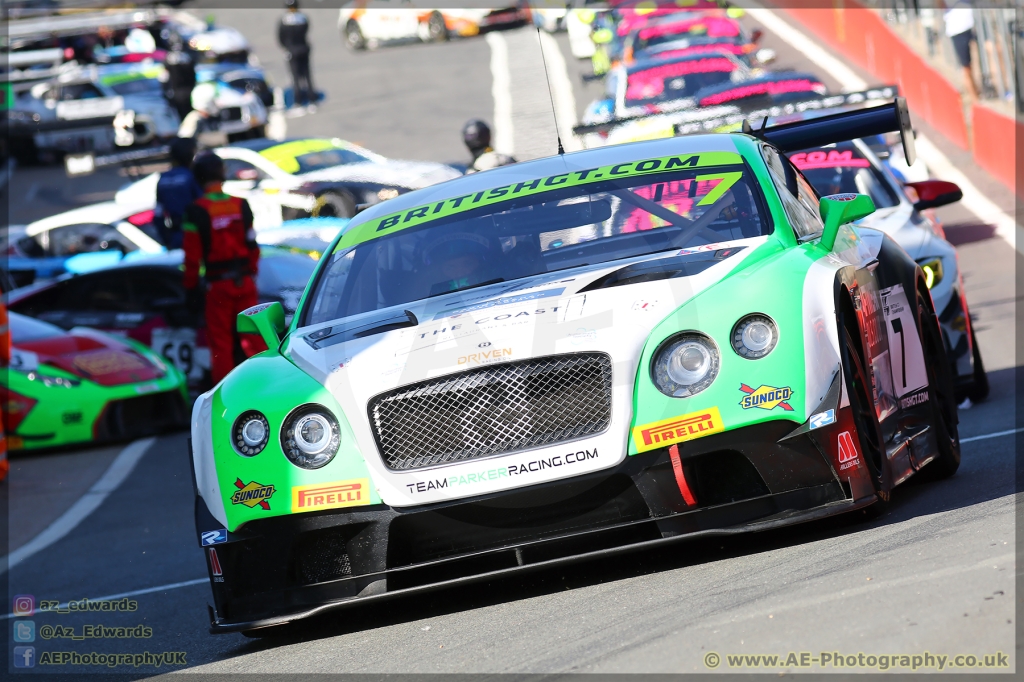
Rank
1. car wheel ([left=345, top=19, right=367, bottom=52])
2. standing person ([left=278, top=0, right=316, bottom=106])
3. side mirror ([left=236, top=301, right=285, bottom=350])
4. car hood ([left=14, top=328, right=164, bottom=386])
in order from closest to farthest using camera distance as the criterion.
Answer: side mirror ([left=236, top=301, right=285, bottom=350]), car hood ([left=14, top=328, right=164, bottom=386]), standing person ([left=278, top=0, right=316, bottom=106]), car wheel ([left=345, top=19, right=367, bottom=52])

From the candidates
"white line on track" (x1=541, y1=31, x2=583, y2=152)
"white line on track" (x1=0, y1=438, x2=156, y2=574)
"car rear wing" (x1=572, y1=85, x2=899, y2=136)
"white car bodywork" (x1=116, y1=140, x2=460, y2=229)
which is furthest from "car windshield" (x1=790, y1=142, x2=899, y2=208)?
"white line on track" (x1=541, y1=31, x2=583, y2=152)

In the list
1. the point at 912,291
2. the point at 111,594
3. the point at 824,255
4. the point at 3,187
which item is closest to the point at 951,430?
the point at 912,291

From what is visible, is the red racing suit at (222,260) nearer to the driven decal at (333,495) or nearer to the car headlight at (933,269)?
the car headlight at (933,269)

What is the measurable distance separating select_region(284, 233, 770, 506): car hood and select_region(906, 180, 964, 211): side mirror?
3.80 m

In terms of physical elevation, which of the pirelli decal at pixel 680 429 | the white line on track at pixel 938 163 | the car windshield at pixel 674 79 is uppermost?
the car windshield at pixel 674 79

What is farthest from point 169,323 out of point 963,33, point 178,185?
point 963,33

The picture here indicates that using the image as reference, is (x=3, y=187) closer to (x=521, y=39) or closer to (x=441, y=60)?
(x=441, y=60)

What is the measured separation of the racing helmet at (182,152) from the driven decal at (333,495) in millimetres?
8920

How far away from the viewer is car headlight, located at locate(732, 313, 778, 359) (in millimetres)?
4816

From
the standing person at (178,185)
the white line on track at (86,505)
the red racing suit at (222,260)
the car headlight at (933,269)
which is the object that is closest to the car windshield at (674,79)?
the standing person at (178,185)

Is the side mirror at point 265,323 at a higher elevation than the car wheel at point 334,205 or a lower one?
higher

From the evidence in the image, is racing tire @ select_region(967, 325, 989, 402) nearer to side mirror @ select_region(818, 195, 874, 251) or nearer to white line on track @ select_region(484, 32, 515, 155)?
side mirror @ select_region(818, 195, 874, 251)

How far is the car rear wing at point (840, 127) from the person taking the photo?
7.34 meters

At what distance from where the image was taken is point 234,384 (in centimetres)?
534
